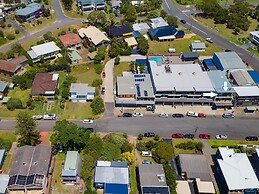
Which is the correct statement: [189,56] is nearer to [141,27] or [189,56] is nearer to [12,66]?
[141,27]

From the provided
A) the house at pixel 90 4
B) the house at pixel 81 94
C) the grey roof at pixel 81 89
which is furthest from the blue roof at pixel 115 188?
the house at pixel 90 4

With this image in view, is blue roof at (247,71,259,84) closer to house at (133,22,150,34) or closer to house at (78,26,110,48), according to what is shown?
house at (133,22,150,34)

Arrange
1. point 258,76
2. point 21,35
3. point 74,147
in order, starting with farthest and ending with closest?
point 21,35 < point 258,76 < point 74,147

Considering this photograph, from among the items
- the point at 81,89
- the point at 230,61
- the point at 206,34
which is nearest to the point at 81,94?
the point at 81,89

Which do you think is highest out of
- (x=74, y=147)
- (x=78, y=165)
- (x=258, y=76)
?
(x=258, y=76)

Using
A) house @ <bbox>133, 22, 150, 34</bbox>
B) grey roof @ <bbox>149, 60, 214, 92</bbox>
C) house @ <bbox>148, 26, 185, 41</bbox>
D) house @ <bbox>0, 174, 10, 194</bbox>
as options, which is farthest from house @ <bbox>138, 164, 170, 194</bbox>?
house @ <bbox>133, 22, 150, 34</bbox>

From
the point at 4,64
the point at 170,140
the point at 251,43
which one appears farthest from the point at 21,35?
the point at 251,43

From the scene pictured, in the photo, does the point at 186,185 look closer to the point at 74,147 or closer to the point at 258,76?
the point at 74,147
